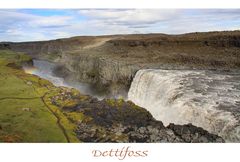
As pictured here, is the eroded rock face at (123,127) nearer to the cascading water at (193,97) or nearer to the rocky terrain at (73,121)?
the rocky terrain at (73,121)

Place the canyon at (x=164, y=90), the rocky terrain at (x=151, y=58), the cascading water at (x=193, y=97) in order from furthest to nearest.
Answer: the rocky terrain at (x=151, y=58) < the canyon at (x=164, y=90) < the cascading water at (x=193, y=97)

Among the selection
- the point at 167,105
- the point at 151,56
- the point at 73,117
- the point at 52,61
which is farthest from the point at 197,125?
the point at 52,61

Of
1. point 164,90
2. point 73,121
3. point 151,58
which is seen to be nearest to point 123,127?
point 73,121

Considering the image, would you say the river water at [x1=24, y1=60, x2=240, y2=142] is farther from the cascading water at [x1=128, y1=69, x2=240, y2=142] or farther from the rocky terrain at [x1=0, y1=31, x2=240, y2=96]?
the rocky terrain at [x1=0, y1=31, x2=240, y2=96]

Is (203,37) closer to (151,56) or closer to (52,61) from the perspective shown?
(151,56)

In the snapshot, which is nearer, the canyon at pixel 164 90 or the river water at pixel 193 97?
the river water at pixel 193 97

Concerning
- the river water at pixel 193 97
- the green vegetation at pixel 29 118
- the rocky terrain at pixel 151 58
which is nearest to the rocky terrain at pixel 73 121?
the green vegetation at pixel 29 118

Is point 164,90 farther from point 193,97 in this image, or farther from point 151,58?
point 151,58
